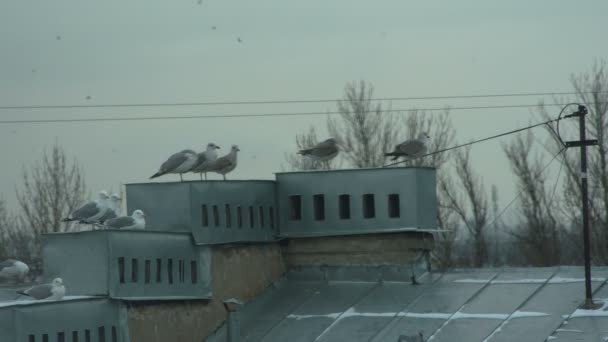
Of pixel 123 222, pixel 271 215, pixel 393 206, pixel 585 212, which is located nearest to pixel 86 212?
pixel 123 222

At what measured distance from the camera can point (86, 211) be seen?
86.3 feet

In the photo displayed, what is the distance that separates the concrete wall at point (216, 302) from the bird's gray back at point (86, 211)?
2482mm

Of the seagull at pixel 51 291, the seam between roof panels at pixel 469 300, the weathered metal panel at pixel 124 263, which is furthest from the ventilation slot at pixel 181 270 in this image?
the seam between roof panels at pixel 469 300

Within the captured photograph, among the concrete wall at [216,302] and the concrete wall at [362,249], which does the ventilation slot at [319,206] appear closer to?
the concrete wall at [362,249]

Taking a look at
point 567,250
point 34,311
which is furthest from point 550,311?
point 567,250

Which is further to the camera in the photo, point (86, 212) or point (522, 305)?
point (86, 212)

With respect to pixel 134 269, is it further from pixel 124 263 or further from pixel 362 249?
pixel 362 249

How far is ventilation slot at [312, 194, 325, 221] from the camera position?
93.0 feet

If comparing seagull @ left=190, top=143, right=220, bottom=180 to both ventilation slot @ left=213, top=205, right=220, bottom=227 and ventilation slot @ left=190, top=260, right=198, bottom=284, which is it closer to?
ventilation slot @ left=213, top=205, right=220, bottom=227

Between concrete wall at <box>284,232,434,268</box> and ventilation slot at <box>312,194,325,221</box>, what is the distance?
1.56 feet

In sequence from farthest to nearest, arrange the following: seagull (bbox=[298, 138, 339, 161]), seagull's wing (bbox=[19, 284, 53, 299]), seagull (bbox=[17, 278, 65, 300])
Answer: seagull (bbox=[298, 138, 339, 161])
seagull's wing (bbox=[19, 284, 53, 299])
seagull (bbox=[17, 278, 65, 300])

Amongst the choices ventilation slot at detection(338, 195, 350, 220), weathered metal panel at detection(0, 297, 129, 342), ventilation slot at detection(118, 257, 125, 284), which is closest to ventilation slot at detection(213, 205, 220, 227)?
ventilation slot at detection(338, 195, 350, 220)

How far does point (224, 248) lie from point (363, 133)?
94.5 ft

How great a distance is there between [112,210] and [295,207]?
162 inches
